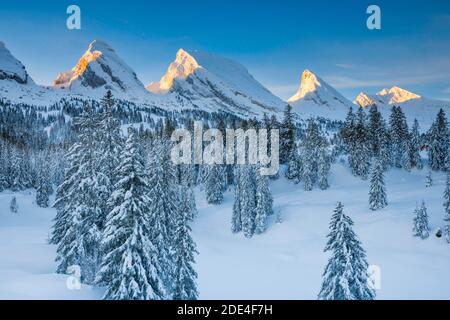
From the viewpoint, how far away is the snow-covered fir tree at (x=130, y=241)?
1762 centimetres

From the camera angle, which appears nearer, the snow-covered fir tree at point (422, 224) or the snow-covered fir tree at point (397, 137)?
the snow-covered fir tree at point (422, 224)

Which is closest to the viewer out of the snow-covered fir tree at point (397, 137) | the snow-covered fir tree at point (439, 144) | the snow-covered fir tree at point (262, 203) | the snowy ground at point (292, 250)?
the snowy ground at point (292, 250)

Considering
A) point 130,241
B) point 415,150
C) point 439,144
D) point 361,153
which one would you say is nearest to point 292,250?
point 361,153

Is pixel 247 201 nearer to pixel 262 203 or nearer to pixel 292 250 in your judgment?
pixel 262 203

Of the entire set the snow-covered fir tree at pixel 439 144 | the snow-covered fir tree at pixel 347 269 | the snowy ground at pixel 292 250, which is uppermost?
the snow-covered fir tree at pixel 439 144

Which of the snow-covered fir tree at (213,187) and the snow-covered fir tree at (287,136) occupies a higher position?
the snow-covered fir tree at (287,136)

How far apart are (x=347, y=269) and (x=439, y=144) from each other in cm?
6057

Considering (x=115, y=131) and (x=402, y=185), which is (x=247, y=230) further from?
(x=115, y=131)

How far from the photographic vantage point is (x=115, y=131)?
2511cm

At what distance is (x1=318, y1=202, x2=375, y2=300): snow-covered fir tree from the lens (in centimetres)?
1903

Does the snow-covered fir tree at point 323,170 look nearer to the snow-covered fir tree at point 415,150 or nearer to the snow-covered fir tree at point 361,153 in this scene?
the snow-covered fir tree at point 361,153

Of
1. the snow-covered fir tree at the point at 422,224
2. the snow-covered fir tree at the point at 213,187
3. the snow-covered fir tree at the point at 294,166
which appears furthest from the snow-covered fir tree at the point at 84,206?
the snow-covered fir tree at the point at 294,166

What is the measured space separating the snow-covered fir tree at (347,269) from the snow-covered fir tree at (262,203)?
1433 inches

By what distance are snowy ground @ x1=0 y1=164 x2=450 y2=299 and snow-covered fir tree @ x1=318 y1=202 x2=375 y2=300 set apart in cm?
1252
